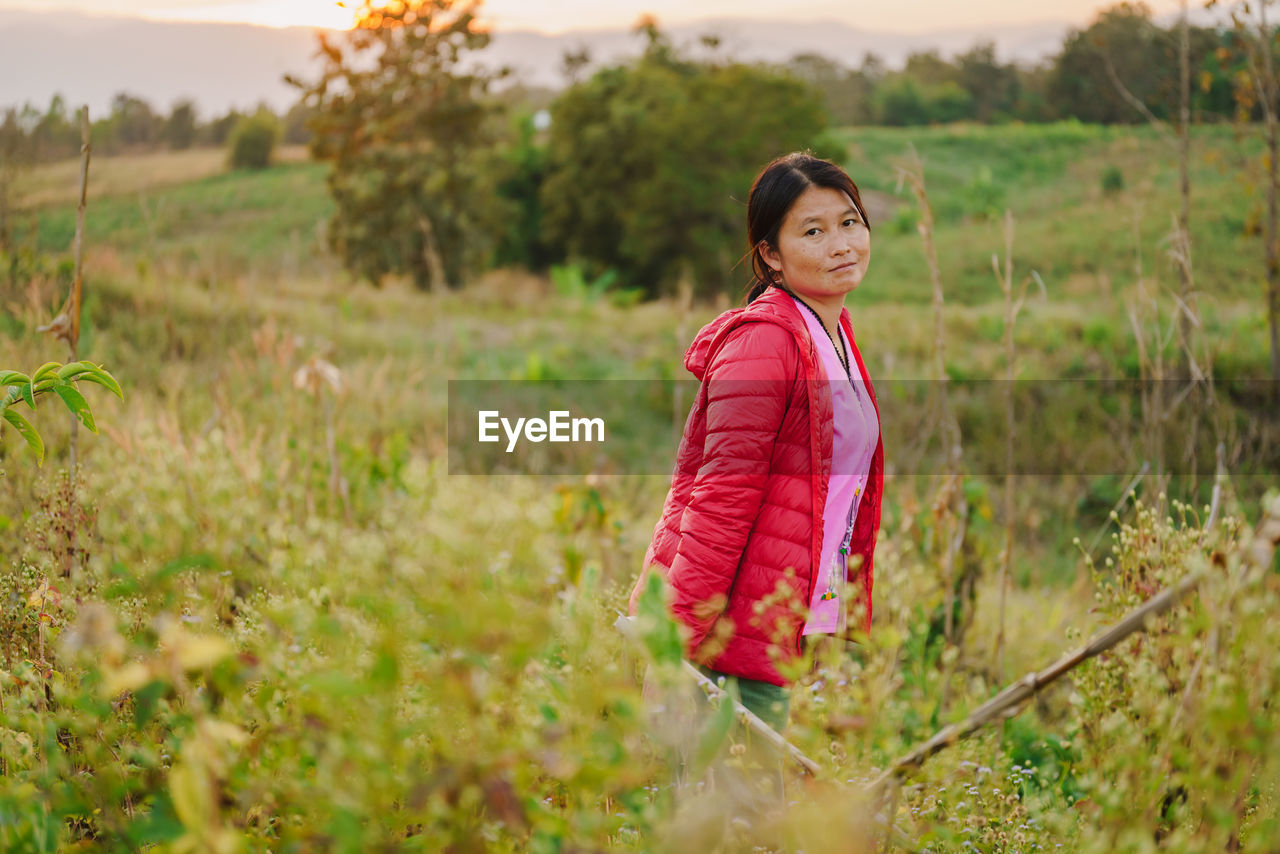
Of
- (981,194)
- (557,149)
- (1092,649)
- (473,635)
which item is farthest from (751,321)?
(981,194)

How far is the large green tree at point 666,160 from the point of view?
55.4 feet

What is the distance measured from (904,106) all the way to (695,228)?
19.9 metres

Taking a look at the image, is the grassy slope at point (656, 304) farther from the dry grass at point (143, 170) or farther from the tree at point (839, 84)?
the tree at point (839, 84)

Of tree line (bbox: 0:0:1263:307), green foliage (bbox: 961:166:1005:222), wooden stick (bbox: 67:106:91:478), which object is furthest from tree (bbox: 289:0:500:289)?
wooden stick (bbox: 67:106:91:478)

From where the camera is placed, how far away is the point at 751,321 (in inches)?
69.7

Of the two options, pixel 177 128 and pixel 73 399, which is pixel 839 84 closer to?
pixel 177 128

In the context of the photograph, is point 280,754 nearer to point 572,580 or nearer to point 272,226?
point 572,580

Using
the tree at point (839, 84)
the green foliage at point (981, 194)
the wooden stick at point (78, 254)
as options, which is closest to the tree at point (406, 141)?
the green foliage at point (981, 194)

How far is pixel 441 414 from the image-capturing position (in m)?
6.47

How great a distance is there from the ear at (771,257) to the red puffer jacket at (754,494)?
110 millimetres

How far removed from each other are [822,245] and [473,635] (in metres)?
1.25

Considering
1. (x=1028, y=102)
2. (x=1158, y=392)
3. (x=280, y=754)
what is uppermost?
(x=1028, y=102)

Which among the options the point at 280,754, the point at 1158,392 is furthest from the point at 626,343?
the point at 280,754

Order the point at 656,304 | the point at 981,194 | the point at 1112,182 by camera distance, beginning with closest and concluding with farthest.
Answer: the point at 656,304, the point at 1112,182, the point at 981,194
